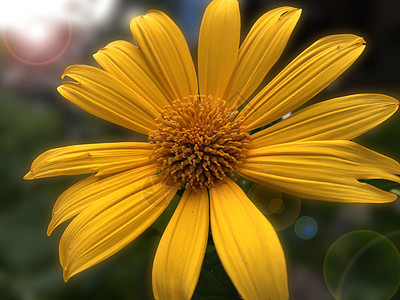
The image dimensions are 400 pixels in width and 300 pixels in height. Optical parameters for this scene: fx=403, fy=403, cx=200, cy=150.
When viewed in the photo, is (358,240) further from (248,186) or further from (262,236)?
(262,236)

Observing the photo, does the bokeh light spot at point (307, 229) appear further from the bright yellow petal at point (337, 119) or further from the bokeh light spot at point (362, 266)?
the bright yellow petal at point (337, 119)

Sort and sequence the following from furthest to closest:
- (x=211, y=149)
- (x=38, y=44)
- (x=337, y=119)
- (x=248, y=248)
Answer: (x=38, y=44)
(x=211, y=149)
(x=337, y=119)
(x=248, y=248)

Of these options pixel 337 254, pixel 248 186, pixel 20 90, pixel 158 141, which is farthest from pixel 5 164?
pixel 337 254

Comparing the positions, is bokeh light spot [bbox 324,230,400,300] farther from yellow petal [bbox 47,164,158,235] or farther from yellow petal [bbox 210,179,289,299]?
yellow petal [bbox 47,164,158,235]

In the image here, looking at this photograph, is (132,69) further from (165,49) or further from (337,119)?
→ (337,119)

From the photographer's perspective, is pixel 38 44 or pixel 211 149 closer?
pixel 211 149

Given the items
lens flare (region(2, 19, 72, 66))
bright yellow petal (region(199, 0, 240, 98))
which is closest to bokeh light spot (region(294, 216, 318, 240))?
bright yellow petal (region(199, 0, 240, 98))

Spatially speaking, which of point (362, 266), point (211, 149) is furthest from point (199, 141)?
point (362, 266)
